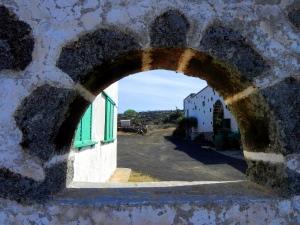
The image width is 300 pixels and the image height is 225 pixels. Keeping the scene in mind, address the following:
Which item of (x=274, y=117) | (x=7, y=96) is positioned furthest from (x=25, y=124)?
(x=274, y=117)

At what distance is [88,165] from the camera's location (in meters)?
7.19

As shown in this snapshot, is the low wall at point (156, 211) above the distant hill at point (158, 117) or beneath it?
beneath

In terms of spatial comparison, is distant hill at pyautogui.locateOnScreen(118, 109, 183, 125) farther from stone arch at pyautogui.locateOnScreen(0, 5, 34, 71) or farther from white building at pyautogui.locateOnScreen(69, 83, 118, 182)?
stone arch at pyautogui.locateOnScreen(0, 5, 34, 71)

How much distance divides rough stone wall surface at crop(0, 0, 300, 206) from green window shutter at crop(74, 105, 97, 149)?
3.11 meters

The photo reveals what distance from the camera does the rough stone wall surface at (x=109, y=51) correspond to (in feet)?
8.17

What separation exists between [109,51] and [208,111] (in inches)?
1190

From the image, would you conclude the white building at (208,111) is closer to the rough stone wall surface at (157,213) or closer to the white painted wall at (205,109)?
the white painted wall at (205,109)

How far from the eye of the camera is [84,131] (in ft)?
21.0

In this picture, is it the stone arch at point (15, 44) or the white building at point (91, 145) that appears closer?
the stone arch at point (15, 44)

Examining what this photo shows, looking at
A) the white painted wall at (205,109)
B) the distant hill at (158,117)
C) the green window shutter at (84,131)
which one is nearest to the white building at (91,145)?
the green window shutter at (84,131)

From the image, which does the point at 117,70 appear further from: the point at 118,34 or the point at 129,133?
the point at 129,133

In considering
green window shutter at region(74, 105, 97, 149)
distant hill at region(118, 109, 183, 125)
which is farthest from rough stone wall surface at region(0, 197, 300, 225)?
distant hill at region(118, 109, 183, 125)

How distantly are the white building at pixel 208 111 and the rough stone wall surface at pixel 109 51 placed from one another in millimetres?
23510

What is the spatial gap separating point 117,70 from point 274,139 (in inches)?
42.9
